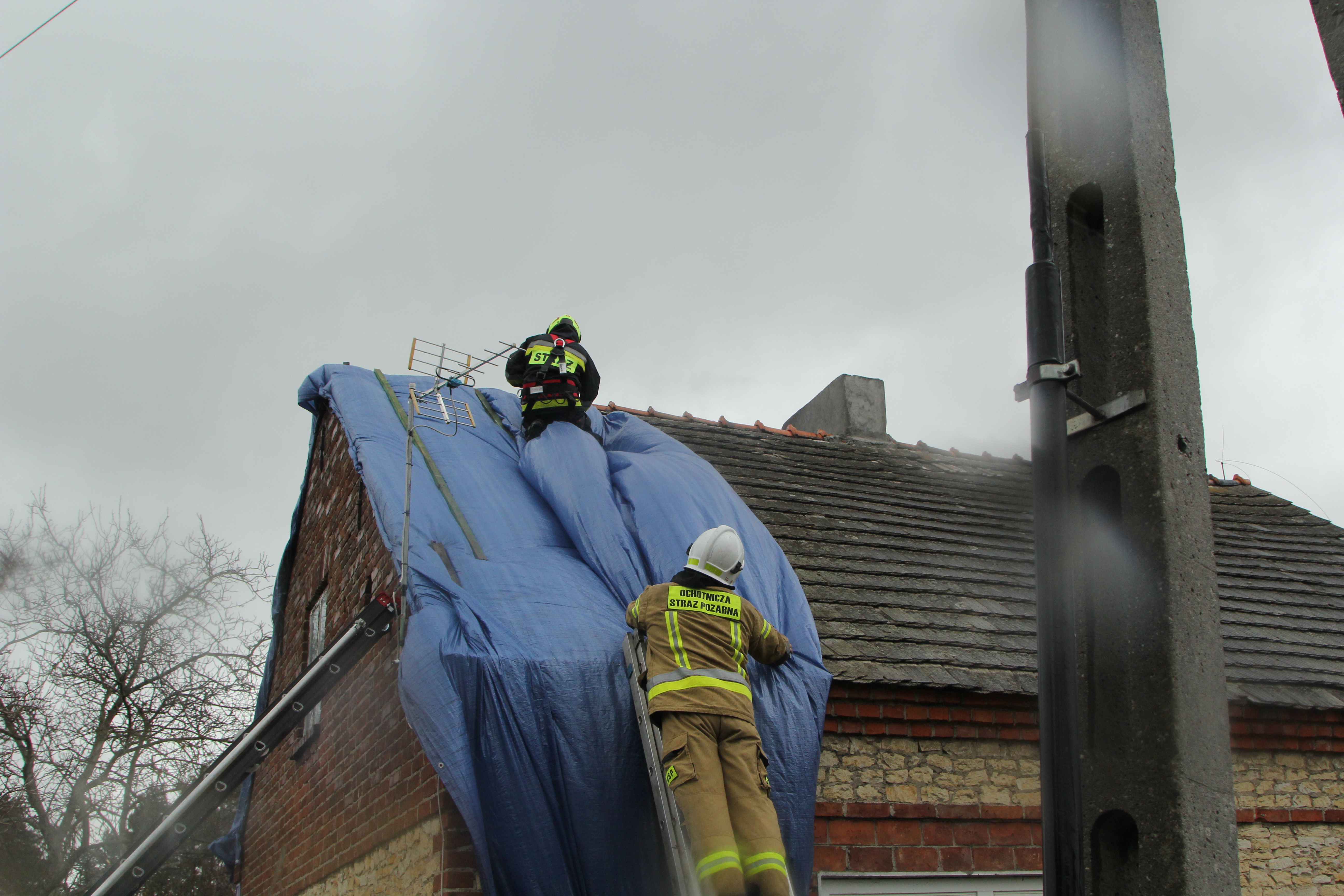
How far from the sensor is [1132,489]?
2.77m

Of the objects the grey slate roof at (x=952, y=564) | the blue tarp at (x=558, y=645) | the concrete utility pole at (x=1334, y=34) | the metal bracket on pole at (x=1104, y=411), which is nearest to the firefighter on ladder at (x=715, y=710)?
the blue tarp at (x=558, y=645)

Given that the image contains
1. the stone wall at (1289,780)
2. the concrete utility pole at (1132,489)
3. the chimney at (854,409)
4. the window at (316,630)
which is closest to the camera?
the concrete utility pole at (1132,489)

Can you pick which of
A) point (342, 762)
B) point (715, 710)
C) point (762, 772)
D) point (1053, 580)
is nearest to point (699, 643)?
point (715, 710)

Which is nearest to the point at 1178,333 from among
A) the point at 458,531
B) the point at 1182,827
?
the point at 1182,827

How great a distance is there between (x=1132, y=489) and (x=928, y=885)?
3.33 metres

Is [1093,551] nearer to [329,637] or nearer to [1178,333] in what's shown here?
[1178,333]

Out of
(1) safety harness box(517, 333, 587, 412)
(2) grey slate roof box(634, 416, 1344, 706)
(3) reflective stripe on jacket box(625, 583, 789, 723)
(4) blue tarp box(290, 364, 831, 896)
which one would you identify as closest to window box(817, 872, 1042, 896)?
(4) blue tarp box(290, 364, 831, 896)

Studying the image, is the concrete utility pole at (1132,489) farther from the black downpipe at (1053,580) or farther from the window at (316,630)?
the window at (316,630)

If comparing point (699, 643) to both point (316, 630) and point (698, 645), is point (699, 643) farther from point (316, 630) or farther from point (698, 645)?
point (316, 630)

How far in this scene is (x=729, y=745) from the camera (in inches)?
155

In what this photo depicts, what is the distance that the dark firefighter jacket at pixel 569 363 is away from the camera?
6.18 meters

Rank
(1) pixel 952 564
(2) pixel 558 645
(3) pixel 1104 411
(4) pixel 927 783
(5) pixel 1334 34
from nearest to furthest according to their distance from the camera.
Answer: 1. (3) pixel 1104 411
2. (5) pixel 1334 34
3. (2) pixel 558 645
4. (4) pixel 927 783
5. (1) pixel 952 564

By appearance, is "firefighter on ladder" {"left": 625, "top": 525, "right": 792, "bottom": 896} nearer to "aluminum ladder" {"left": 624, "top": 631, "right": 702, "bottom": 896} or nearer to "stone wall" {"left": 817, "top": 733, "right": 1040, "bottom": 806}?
"aluminum ladder" {"left": 624, "top": 631, "right": 702, "bottom": 896}

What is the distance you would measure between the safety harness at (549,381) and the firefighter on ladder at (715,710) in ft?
6.28
